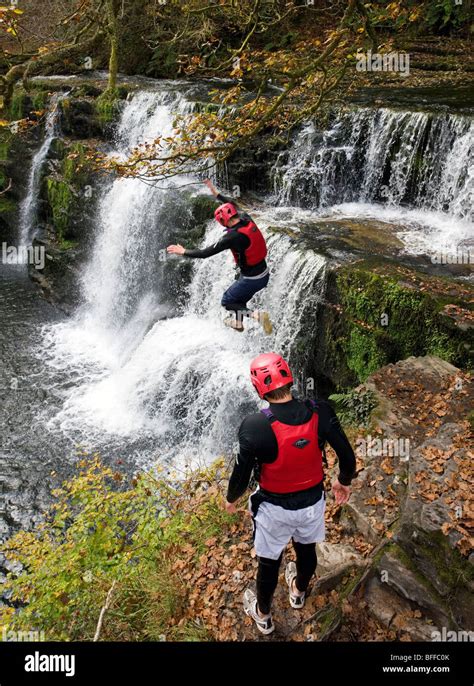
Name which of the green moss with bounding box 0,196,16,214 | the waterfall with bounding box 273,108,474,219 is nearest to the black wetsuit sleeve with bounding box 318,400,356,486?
the waterfall with bounding box 273,108,474,219

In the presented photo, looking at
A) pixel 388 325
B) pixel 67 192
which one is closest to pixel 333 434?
pixel 388 325

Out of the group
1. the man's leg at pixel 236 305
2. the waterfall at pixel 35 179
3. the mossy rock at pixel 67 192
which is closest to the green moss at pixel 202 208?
the mossy rock at pixel 67 192

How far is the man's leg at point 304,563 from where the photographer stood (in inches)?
152

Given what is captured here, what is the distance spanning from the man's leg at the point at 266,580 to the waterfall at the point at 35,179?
1664 centimetres

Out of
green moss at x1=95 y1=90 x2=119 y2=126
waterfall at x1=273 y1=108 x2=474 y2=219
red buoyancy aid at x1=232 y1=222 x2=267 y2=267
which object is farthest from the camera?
green moss at x1=95 y1=90 x2=119 y2=126

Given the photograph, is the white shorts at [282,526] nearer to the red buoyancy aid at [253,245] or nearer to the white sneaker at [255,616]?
the white sneaker at [255,616]

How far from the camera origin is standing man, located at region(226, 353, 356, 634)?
3.25 m

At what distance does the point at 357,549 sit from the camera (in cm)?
508

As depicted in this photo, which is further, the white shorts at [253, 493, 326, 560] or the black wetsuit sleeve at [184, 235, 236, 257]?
the black wetsuit sleeve at [184, 235, 236, 257]

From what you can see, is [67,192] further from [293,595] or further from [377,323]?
[293,595]

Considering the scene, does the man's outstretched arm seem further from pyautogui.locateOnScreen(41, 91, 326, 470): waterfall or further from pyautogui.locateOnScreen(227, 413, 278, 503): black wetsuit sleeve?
pyautogui.locateOnScreen(41, 91, 326, 470): waterfall

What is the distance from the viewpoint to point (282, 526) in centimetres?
358

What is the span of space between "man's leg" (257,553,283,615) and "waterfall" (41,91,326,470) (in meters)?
5.61
